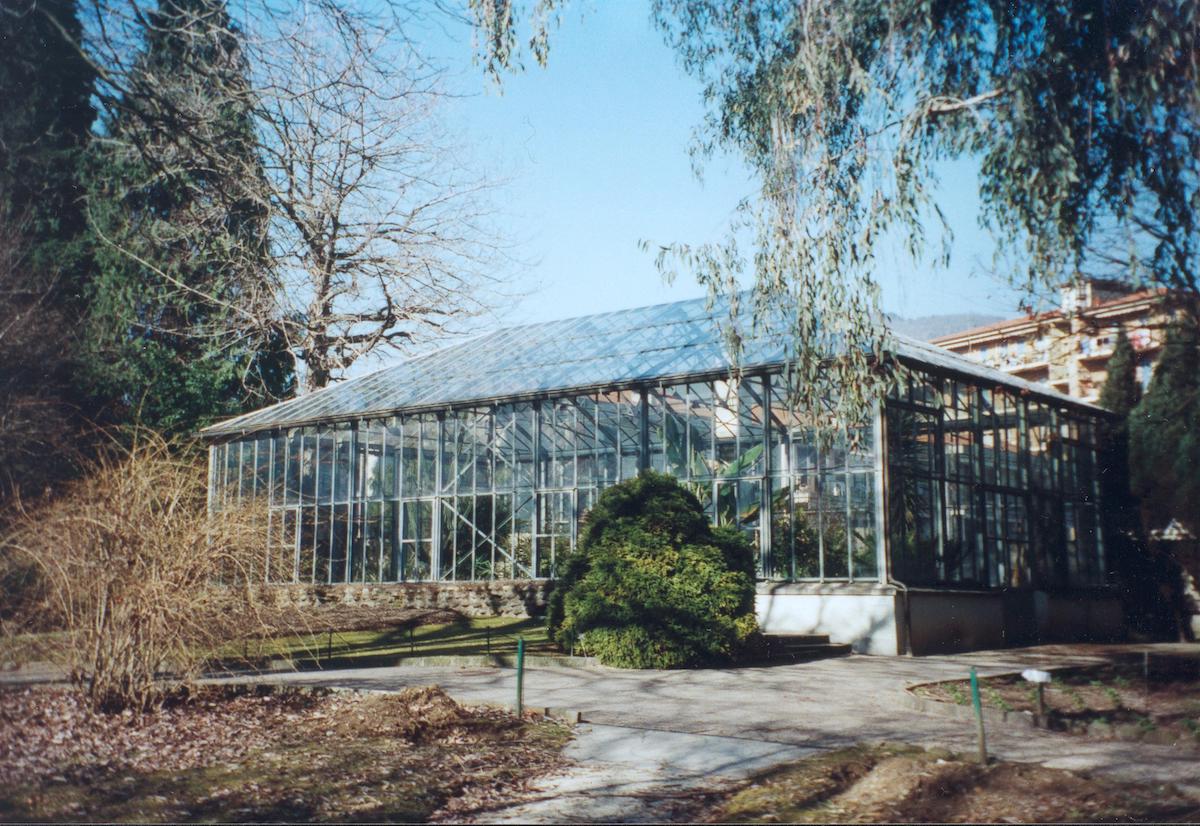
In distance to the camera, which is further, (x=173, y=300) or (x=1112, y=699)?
(x=173, y=300)

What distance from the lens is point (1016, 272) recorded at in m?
10.2

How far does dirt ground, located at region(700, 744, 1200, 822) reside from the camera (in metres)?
6.09

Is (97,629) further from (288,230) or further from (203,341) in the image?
(203,341)

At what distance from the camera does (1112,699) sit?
38.3ft

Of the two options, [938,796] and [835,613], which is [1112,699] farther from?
[835,613]

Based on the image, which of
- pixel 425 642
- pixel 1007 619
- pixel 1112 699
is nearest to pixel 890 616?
pixel 1007 619

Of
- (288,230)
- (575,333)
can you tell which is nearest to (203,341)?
(288,230)

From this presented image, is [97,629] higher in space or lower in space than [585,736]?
higher

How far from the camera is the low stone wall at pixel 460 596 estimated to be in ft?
72.4

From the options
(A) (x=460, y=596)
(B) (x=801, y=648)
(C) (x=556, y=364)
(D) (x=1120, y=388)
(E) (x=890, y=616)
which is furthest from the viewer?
(D) (x=1120, y=388)

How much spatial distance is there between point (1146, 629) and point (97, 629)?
2360 centimetres

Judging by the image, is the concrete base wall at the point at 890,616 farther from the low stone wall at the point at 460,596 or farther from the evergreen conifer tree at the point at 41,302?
the evergreen conifer tree at the point at 41,302

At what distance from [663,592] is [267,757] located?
746 cm

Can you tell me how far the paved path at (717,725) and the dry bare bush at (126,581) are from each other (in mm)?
2598
